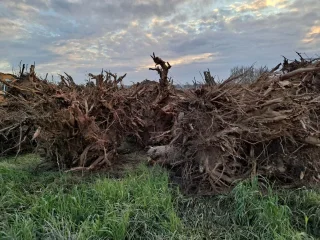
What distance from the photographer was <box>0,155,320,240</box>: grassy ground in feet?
10.6

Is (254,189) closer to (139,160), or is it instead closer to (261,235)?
(261,235)

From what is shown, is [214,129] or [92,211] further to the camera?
[214,129]

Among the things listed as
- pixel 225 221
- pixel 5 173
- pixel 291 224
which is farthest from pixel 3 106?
pixel 291 224

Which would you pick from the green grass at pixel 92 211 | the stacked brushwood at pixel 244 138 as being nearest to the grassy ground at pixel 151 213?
the green grass at pixel 92 211

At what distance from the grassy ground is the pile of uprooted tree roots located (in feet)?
1.36

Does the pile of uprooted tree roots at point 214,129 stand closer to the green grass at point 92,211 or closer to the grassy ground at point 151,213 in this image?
the grassy ground at point 151,213

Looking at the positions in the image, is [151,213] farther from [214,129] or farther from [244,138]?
[244,138]

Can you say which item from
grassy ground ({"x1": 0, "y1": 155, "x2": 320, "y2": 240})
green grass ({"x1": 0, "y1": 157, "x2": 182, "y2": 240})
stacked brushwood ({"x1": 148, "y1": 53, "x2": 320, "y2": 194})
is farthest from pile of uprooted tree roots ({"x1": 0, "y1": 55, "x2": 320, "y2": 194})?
green grass ({"x1": 0, "y1": 157, "x2": 182, "y2": 240})

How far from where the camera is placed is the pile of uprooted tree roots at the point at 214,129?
4.43 m

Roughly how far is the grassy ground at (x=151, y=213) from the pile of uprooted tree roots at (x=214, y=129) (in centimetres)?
41

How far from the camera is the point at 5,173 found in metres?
5.12

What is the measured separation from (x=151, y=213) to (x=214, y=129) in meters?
1.54

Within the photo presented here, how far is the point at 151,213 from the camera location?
353 centimetres

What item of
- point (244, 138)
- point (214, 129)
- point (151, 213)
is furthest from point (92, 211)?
point (244, 138)
